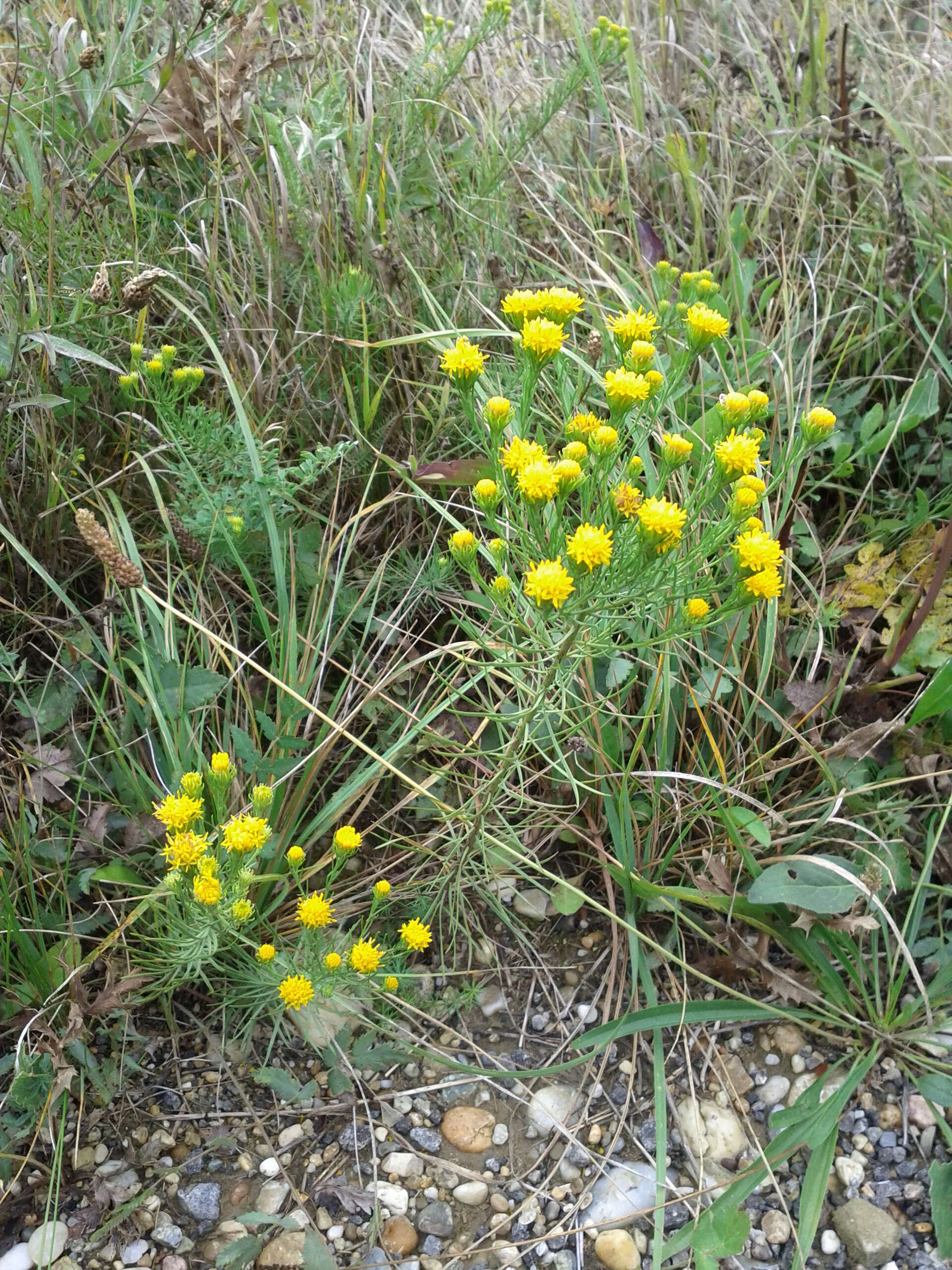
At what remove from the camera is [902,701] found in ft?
6.87

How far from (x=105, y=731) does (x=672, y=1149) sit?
1.19 meters

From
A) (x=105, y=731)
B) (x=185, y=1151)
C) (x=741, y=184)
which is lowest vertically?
(x=185, y=1151)

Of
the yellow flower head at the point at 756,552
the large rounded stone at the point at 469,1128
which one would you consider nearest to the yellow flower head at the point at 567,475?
the yellow flower head at the point at 756,552

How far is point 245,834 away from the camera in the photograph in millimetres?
1421

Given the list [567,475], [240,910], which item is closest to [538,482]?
[567,475]

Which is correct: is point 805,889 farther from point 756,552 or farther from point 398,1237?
point 398,1237

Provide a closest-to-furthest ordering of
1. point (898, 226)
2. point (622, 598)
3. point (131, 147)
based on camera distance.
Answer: point (622, 598), point (131, 147), point (898, 226)

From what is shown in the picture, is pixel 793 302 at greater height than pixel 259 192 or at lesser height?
lesser

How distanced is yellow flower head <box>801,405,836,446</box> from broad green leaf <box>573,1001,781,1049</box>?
940mm

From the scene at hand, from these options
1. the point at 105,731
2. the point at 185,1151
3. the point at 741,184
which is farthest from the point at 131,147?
the point at 185,1151

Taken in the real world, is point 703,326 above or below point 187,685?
above

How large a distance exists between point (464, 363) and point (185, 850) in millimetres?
789

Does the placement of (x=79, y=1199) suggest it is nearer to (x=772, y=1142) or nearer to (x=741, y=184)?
(x=772, y=1142)

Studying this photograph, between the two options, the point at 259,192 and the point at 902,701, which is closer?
the point at 902,701
